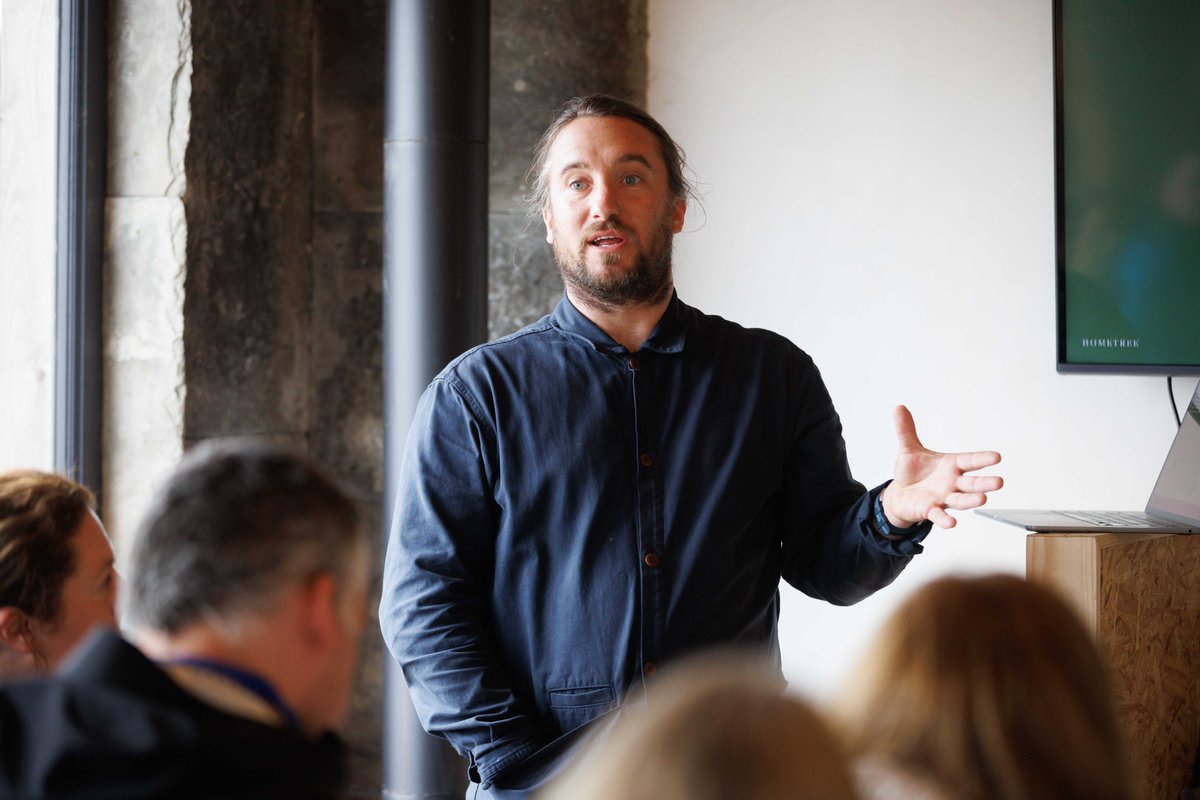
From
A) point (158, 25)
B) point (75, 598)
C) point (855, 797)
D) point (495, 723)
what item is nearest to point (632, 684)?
point (495, 723)

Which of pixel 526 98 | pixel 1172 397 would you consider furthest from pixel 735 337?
pixel 526 98

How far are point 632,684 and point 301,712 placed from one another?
2.90 feet

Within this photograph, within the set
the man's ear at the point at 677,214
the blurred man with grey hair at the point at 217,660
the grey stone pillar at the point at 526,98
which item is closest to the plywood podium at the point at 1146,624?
the man's ear at the point at 677,214

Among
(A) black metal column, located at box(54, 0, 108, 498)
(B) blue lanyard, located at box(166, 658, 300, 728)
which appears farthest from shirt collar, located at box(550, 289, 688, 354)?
(A) black metal column, located at box(54, 0, 108, 498)

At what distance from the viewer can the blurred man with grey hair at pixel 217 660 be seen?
2.81ft

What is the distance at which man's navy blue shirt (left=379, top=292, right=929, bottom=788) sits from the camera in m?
1.85

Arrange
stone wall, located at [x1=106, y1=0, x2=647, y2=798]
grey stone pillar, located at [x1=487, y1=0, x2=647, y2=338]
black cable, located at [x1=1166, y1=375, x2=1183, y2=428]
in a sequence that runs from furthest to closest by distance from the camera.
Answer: grey stone pillar, located at [x1=487, y1=0, x2=647, y2=338]
stone wall, located at [x1=106, y1=0, x2=647, y2=798]
black cable, located at [x1=1166, y1=375, x2=1183, y2=428]

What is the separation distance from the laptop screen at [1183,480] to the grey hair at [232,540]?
5.42 ft

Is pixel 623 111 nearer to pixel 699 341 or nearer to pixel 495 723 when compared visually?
pixel 699 341

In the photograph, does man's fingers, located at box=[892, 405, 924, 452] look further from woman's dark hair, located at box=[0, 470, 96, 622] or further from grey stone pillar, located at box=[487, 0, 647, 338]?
grey stone pillar, located at box=[487, 0, 647, 338]

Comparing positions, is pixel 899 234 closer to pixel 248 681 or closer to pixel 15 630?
pixel 15 630

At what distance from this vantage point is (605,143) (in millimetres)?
2074

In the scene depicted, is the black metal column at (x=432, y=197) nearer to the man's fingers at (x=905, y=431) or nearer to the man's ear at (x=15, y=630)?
the man's fingers at (x=905, y=431)

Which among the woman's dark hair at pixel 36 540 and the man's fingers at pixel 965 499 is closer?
the woman's dark hair at pixel 36 540
